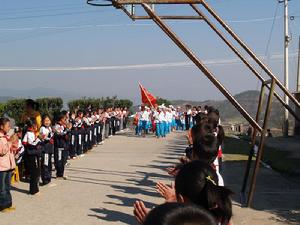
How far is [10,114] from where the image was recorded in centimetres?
2695

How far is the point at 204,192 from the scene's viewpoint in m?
2.82

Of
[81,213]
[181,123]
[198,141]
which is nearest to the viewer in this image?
[198,141]

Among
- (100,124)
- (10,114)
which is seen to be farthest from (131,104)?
(100,124)

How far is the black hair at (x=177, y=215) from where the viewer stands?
71.3 inches

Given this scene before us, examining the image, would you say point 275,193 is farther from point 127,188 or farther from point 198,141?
point 198,141

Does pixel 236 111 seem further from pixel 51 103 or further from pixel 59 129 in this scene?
pixel 59 129

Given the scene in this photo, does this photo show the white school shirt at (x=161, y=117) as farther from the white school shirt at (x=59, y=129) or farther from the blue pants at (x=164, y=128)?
the white school shirt at (x=59, y=129)

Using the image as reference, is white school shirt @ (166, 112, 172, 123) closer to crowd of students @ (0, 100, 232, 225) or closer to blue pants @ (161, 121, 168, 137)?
crowd of students @ (0, 100, 232, 225)

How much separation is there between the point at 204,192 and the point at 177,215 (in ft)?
3.32

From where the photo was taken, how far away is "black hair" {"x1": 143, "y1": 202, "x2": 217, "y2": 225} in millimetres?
1811

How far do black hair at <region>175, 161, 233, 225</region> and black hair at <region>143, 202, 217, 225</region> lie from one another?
2.84ft

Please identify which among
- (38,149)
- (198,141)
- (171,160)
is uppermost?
(198,141)

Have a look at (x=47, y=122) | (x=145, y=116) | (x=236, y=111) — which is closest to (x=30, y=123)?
(x=47, y=122)

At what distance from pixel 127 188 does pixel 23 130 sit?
2.64 meters
